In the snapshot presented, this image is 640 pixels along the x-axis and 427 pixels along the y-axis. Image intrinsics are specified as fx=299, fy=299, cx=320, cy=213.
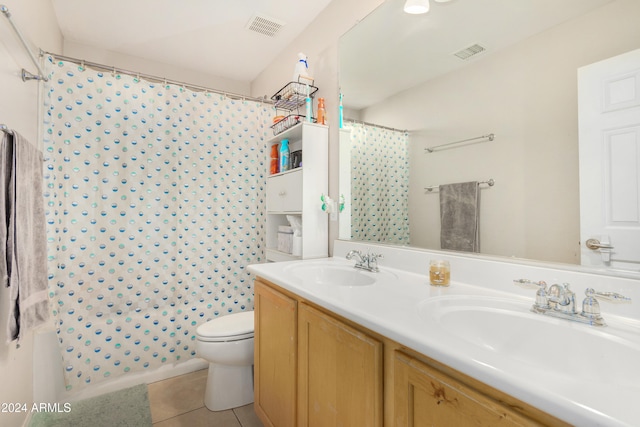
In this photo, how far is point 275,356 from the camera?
135 centimetres

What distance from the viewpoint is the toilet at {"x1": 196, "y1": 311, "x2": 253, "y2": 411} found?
172 centimetres

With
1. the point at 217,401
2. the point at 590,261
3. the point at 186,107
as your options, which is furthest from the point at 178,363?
the point at 590,261

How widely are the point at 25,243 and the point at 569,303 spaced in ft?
6.45

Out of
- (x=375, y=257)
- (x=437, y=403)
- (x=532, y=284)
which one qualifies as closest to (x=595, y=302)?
(x=532, y=284)

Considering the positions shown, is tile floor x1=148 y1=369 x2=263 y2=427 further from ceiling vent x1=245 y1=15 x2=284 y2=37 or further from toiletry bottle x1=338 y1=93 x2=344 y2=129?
ceiling vent x1=245 y1=15 x2=284 y2=37

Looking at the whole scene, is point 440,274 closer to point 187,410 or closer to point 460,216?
point 460,216

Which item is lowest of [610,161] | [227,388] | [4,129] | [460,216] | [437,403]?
[227,388]

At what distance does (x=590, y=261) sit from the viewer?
0.90 metres

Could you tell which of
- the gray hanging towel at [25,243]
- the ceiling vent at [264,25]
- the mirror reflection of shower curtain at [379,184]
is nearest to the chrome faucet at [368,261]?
the mirror reflection of shower curtain at [379,184]

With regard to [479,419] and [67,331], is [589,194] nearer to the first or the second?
[479,419]

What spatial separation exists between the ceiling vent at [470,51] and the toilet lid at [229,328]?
5.77 feet

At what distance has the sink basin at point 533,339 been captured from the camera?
63 centimetres

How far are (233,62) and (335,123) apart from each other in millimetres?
1478

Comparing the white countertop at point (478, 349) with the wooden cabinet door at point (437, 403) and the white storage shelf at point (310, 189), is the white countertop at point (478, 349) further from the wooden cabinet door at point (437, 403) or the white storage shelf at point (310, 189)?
Answer: the white storage shelf at point (310, 189)
